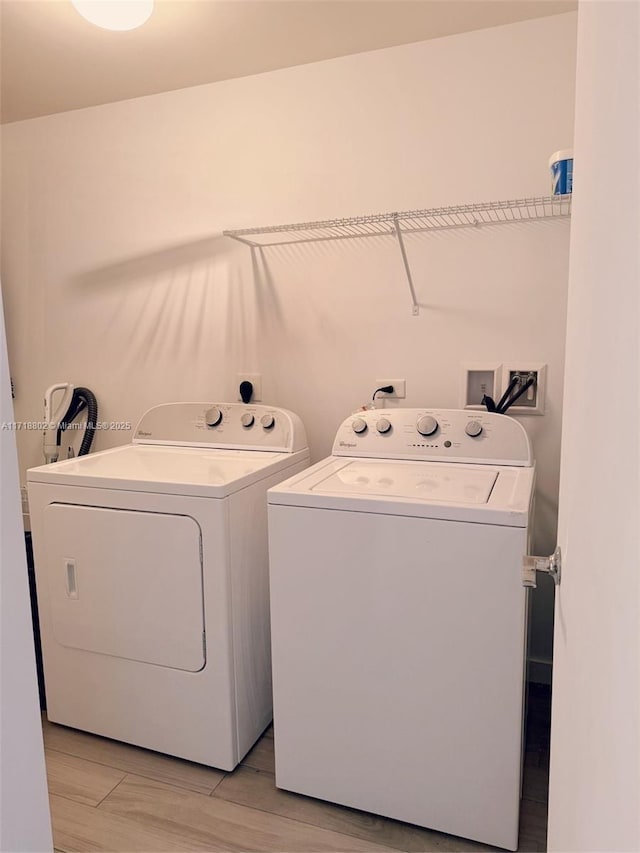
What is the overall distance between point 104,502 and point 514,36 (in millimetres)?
2034

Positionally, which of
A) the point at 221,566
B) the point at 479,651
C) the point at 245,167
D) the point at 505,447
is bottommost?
the point at 479,651

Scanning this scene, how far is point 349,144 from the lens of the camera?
2213 millimetres

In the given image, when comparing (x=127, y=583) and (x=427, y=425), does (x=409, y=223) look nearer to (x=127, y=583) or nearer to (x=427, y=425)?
(x=427, y=425)

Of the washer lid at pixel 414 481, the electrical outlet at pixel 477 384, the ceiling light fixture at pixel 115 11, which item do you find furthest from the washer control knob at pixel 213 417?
the ceiling light fixture at pixel 115 11

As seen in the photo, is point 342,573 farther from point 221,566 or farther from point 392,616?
point 221,566

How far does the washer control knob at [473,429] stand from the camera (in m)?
1.91

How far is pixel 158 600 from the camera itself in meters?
1.75

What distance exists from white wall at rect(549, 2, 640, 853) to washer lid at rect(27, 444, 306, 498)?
111 centimetres

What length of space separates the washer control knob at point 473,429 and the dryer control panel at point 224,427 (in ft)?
2.05

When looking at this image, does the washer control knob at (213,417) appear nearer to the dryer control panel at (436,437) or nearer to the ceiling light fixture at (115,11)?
the dryer control panel at (436,437)

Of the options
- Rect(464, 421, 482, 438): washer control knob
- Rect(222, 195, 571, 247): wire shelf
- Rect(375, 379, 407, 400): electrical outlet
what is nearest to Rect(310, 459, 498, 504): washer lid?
Rect(464, 421, 482, 438): washer control knob

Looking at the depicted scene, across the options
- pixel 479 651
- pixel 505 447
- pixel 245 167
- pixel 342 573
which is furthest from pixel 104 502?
pixel 245 167

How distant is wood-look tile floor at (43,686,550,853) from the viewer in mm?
1526

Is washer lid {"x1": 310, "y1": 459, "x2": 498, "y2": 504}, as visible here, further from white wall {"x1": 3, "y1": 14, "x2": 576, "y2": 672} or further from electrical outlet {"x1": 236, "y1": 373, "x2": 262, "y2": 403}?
electrical outlet {"x1": 236, "y1": 373, "x2": 262, "y2": 403}
